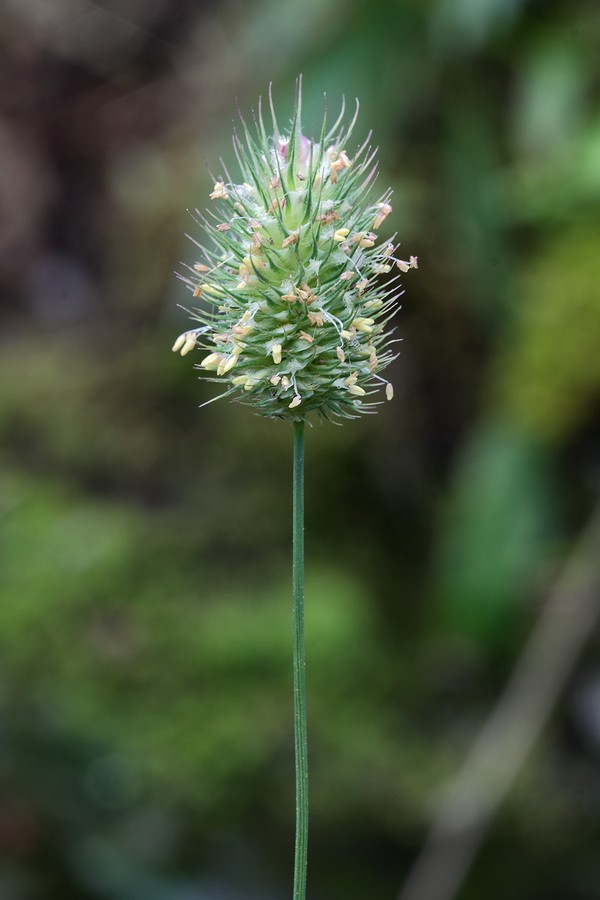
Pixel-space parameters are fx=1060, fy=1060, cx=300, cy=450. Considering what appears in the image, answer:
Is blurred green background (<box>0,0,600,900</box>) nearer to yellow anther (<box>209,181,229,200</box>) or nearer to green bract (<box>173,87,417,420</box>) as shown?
green bract (<box>173,87,417,420</box>)

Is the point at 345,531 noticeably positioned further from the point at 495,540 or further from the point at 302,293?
the point at 302,293

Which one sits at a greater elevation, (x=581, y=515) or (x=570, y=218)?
(x=570, y=218)

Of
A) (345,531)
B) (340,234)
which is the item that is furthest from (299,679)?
(345,531)

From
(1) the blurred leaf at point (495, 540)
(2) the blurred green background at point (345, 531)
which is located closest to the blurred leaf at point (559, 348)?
(2) the blurred green background at point (345, 531)

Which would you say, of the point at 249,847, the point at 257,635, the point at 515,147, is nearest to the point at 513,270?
the point at 515,147

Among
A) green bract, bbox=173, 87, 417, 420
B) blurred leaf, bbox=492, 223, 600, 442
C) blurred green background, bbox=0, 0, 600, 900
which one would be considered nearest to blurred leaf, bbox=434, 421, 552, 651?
blurred green background, bbox=0, 0, 600, 900

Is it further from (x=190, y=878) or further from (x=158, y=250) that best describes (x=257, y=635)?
(x=158, y=250)
